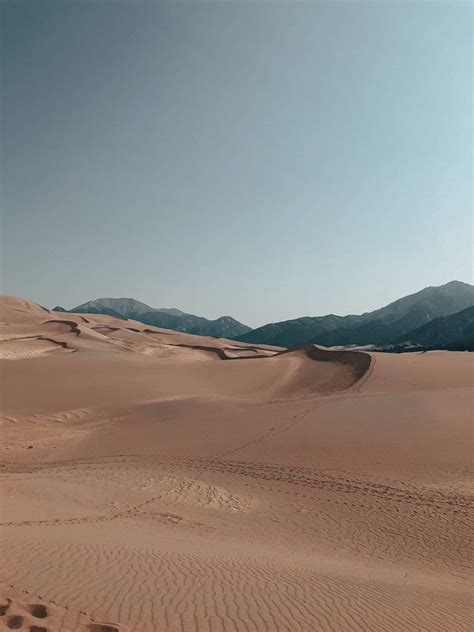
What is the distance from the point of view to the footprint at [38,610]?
4504 mm

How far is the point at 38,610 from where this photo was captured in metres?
4.60

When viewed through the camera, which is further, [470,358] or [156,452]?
[470,358]

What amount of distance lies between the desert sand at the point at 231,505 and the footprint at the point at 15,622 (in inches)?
0.5

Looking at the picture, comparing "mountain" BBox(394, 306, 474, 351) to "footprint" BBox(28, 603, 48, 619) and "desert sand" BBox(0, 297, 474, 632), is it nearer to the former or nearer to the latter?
"desert sand" BBox(0, 297, 474, 632)

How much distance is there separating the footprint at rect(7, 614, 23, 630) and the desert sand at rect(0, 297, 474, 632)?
1 centimetres

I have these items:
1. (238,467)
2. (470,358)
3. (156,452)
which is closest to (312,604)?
(238,467)

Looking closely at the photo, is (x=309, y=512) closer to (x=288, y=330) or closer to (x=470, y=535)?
(x=470, y=535)

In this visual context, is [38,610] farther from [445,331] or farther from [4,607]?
[445,331]

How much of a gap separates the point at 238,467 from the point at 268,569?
736 cm

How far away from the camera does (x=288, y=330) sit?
19700 centimetres

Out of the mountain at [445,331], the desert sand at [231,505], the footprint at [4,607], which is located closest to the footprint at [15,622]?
the desert sand at [231,505]

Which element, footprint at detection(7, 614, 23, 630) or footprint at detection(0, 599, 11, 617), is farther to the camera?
footprint at detection(0, 599, 11, 617)

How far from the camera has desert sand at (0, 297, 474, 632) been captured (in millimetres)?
5137

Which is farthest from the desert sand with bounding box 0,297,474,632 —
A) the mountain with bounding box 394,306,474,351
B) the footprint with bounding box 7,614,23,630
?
the mountain with bounding box 394,306,474,351
